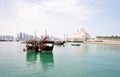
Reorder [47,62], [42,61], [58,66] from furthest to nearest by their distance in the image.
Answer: [42,61], [47,62], [58,66]

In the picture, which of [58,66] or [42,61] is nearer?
[58,66]

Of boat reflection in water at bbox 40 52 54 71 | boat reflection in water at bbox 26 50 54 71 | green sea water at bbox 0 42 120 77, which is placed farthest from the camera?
boat reflection in water at bbox 26 50 54 71

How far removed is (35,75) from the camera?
68.3 ft

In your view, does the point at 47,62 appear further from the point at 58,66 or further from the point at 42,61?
the point at 58,66

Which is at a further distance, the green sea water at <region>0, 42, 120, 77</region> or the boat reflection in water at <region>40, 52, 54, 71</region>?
the boat reflection in water at <region>40, 52, 54, 71</region>

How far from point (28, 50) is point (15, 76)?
119 feet

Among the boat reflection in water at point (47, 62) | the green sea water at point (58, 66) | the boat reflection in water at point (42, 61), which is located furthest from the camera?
the boat reflection in water at point (42, 61)

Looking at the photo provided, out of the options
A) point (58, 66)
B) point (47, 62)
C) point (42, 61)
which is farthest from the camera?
point (42, 61)

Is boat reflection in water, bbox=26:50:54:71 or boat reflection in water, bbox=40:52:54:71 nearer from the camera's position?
boat reflection in water, bbox=40:52:54:71

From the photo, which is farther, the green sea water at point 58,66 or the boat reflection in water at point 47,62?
the boat reflection in water at point 47,62

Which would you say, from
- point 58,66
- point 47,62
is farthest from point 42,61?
point 58,66

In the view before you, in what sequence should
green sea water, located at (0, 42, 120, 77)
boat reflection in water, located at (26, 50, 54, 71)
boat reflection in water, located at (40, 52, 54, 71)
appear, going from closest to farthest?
green sea water, located at (0, 42, 120, 77), boat reflection in water, located at (40, 52, 54, 71), boat reflection in water, located at (26, 50, 54, 71)

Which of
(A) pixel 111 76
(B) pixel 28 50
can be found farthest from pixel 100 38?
(A) pixel 111 76

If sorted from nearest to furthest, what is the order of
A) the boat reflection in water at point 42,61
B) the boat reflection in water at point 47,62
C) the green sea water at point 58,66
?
the green sea water at point 58,66, the boat reflection in water at point 47,62, the boat reflection in water at point 42,61
